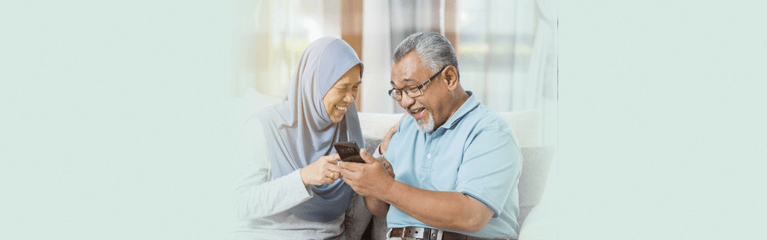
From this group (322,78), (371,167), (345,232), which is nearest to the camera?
(371,167)

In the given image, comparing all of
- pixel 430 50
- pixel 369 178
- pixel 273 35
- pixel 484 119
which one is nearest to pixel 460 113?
pixel 484 119

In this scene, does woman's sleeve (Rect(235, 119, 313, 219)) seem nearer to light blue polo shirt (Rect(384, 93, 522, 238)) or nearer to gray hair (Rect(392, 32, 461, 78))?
light blue polo shirt (Rect(384, 93, 522, 238))

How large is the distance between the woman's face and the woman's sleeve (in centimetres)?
16

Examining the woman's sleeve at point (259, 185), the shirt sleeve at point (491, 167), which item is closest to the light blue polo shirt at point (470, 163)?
the shirt sleeve at point (491, 167)

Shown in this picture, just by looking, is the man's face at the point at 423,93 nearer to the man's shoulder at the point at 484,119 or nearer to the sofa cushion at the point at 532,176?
the man's shoulder at the point at 484,119

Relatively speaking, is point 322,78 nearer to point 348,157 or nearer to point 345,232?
point 348,157

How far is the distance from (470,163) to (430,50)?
0.86 feet

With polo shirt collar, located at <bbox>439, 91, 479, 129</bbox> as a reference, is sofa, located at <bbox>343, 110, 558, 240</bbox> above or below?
below

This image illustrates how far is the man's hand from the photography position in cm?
99

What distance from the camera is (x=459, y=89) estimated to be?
1.11 m

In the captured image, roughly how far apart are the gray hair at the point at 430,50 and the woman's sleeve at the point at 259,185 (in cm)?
36

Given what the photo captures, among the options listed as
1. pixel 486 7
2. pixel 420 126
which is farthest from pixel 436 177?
pixel 486 7

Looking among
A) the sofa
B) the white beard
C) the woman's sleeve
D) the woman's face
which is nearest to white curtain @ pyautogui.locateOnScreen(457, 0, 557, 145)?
the sofa

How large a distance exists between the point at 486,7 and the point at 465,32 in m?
0.08
